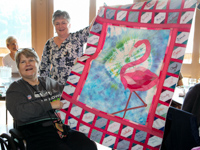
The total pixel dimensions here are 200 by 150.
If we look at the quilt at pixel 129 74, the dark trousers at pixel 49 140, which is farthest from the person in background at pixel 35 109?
the quilt at pixel 129 74

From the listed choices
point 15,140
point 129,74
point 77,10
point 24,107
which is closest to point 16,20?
point 77,10

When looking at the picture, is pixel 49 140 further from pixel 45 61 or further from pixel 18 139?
pixel 45 61

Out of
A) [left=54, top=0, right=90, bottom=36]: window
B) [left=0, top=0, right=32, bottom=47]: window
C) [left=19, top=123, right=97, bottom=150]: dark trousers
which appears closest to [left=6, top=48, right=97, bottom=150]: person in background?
[left=19, top=123, right=97, bottom=150]: dark trousers

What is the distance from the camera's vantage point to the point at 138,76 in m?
1.25

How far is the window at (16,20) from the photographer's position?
197 inches

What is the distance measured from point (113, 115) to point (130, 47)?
1.36 ft

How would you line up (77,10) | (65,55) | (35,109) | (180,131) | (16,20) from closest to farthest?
(180,131)
(35,109)
(65,55)
(77,10)
(16,20)

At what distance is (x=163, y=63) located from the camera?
1.19 meters

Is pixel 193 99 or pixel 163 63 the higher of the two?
pixel 163 63

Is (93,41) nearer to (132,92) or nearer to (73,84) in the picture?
(73,84)

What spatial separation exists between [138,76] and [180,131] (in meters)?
0.38

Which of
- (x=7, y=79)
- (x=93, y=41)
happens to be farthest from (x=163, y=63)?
(x=7, y=79)

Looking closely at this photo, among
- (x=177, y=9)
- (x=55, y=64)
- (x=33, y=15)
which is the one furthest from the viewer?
(x=33, y=15)

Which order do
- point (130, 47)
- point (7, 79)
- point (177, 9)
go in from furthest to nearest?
point (7, 79), point (130, 47), point (177, 9)
